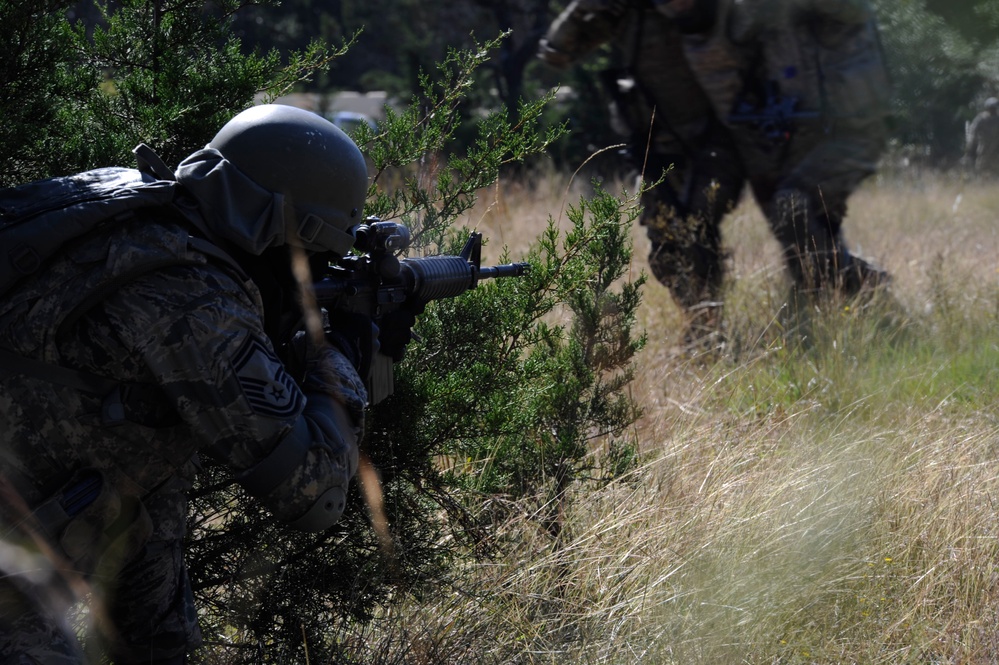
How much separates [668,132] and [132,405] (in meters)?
4.57

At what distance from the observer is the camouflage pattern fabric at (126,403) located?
1.79 m

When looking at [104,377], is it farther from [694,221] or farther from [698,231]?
[698,231]

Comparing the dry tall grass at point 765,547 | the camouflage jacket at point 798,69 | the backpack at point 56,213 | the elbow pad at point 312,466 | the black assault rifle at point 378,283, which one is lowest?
the dry tall grass at point 765,547

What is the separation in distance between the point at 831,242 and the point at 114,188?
15.3 feet

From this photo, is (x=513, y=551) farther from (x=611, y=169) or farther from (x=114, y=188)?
(x=611, y=169)

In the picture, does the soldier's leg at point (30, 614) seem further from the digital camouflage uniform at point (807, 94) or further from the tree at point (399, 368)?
the digital camouflage uniform at point (807, 94)

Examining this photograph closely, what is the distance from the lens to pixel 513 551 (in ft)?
9.98

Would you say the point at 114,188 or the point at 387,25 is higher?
the point at 387,25

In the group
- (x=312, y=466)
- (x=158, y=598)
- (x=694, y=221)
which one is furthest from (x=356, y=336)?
(x=694, y=221)

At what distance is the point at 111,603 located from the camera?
2139 millimetres

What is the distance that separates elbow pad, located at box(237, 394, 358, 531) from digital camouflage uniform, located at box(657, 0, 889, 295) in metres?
3.98

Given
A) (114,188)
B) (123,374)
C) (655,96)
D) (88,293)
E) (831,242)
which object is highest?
(655,96)

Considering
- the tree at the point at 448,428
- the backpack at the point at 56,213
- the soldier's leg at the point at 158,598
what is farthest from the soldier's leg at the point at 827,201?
the backpack at the point at 56,213

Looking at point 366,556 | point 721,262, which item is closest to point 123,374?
point 366,556
